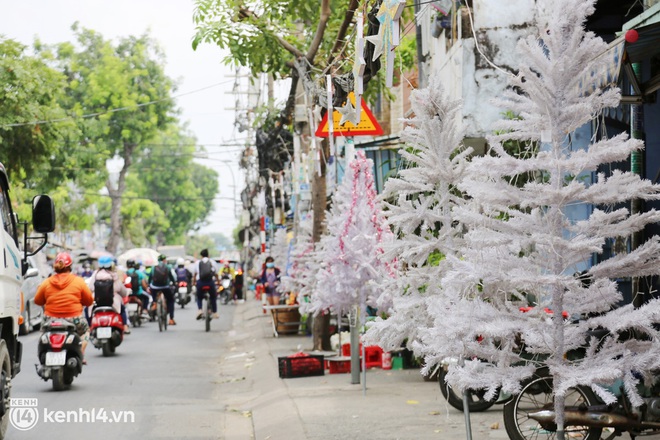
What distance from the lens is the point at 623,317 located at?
606 centimetres

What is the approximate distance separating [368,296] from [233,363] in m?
6.00

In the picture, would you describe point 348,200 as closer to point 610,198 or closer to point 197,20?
point 197,20

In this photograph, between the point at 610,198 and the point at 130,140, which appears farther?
the point at 130,140

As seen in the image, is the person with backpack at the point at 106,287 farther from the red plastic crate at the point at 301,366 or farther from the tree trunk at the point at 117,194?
the tree trunk at the point at 117,194

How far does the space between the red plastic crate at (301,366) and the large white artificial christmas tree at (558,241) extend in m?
7.76

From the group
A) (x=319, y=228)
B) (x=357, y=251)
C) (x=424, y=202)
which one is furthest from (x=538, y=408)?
(x=319, y=228)

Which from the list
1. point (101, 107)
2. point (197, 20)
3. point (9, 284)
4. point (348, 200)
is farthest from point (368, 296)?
point (101, 107)

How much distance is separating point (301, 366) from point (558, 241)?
8486mm

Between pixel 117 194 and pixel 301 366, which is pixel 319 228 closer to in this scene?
pixel 301 366

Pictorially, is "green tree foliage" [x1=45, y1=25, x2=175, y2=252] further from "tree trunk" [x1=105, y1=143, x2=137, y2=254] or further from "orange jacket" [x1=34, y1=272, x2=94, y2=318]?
"orange jacket" [x1=34, y1=272, x2=94, y2=318]

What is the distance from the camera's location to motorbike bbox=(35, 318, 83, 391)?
42.5ft

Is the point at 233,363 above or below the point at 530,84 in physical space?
below

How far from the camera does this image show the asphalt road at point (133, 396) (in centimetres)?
1049

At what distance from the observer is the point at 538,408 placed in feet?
25.6
